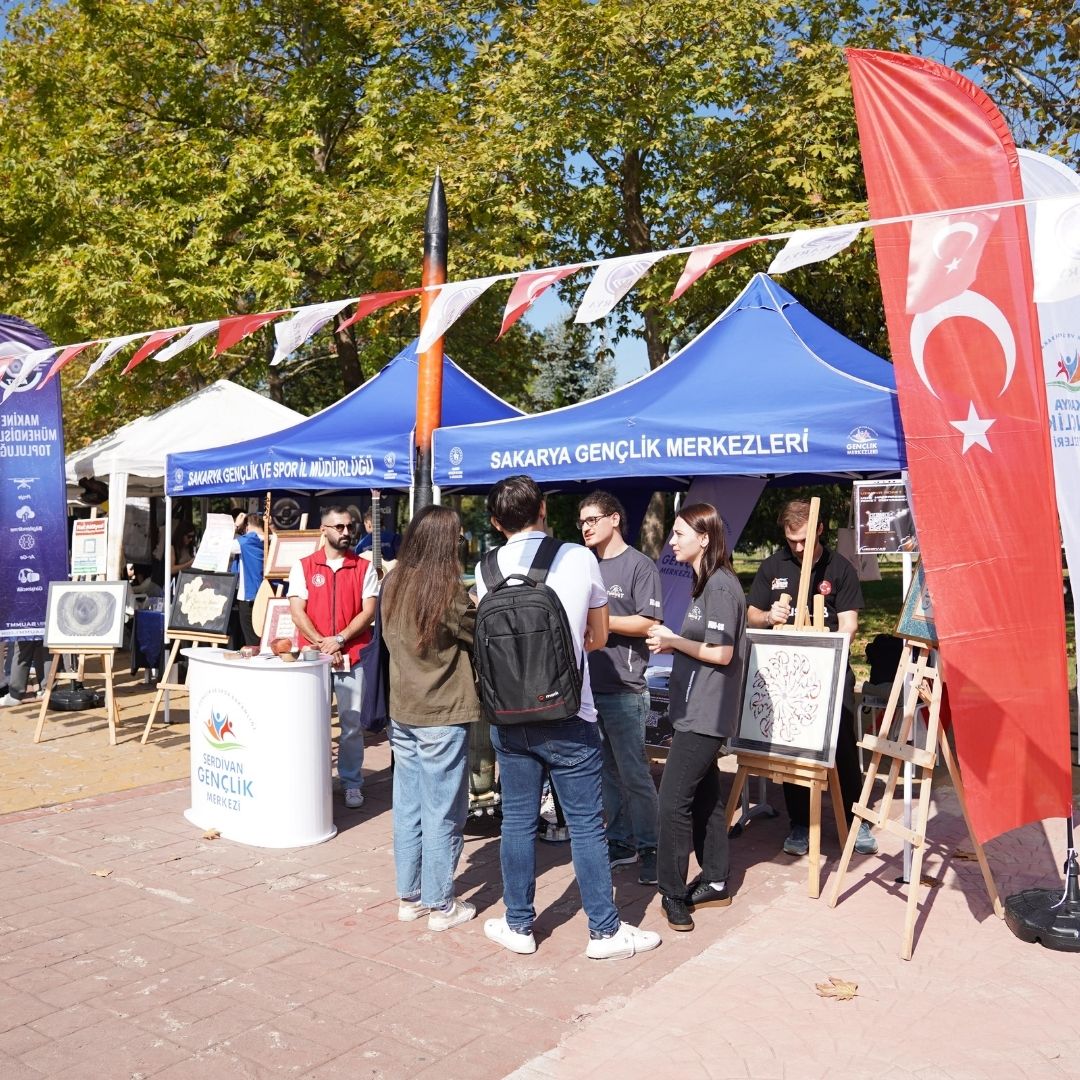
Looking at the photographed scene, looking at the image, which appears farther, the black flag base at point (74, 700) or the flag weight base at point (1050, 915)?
the black flag base at point (74, 700)

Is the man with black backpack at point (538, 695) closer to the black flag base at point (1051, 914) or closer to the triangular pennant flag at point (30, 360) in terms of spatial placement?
the black flag base at point (1051, 914)

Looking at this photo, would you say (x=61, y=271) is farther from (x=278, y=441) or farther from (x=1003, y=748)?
(x=1003, y=748)

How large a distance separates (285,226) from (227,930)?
13.3 meters

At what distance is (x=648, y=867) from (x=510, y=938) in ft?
3.32

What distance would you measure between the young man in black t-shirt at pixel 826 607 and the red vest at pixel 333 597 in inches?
90.9

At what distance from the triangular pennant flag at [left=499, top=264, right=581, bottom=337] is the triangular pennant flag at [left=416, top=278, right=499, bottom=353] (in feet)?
1.13

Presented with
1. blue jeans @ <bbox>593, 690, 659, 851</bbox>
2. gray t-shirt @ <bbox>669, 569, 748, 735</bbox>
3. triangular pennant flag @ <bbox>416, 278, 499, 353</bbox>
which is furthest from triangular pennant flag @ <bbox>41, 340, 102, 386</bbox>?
gray t-shirt @ <bbox>669, 569, 748, 735</bbox>

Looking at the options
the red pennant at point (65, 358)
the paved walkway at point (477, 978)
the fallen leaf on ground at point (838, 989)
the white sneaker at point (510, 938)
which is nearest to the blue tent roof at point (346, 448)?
the red pennant at point (65, 358)

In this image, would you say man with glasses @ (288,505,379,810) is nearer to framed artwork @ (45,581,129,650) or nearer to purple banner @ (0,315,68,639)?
framed artwork @ (45,581,129,650)

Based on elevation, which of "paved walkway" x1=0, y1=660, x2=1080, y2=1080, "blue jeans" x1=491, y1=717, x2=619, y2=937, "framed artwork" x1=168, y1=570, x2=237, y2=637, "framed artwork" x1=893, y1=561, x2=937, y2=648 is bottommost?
"paved walkway" x1=0, y1=660, x2=1080, y2=1080

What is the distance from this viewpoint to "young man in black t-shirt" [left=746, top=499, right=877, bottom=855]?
5.37 meters

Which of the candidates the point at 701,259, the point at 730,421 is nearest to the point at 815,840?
the point at 730,421

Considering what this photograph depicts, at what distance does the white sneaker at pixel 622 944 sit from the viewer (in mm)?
4055

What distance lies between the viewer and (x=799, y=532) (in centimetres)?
538
